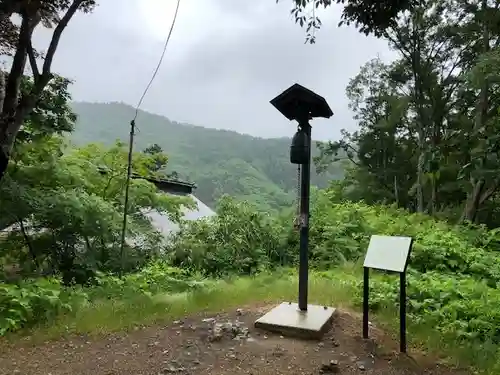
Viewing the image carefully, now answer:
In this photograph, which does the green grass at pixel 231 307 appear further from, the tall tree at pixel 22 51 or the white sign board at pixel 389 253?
the tall tree at pixel 22 51

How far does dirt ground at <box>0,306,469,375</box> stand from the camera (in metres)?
3.18

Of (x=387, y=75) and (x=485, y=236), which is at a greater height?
(x=387, y=75)

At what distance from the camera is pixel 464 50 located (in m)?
14.9

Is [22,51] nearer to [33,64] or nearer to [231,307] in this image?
[33,64]

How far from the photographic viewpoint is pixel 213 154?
66.4 feet

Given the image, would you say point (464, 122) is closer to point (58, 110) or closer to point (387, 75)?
point (387, 75)

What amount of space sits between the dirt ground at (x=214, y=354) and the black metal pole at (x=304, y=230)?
47cm

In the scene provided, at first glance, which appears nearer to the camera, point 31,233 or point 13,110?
point 13,110

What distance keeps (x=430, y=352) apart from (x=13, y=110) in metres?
4.73

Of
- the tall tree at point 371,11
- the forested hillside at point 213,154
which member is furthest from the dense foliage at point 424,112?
the tall tree at point 371,11

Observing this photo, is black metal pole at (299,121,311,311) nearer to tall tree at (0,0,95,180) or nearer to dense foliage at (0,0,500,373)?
dense foliage at (0,0,500,373)

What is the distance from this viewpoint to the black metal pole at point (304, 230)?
14.2 feet

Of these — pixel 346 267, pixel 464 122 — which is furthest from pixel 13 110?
pixel 464 122

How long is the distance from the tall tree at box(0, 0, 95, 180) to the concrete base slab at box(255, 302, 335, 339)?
10.2 feet
